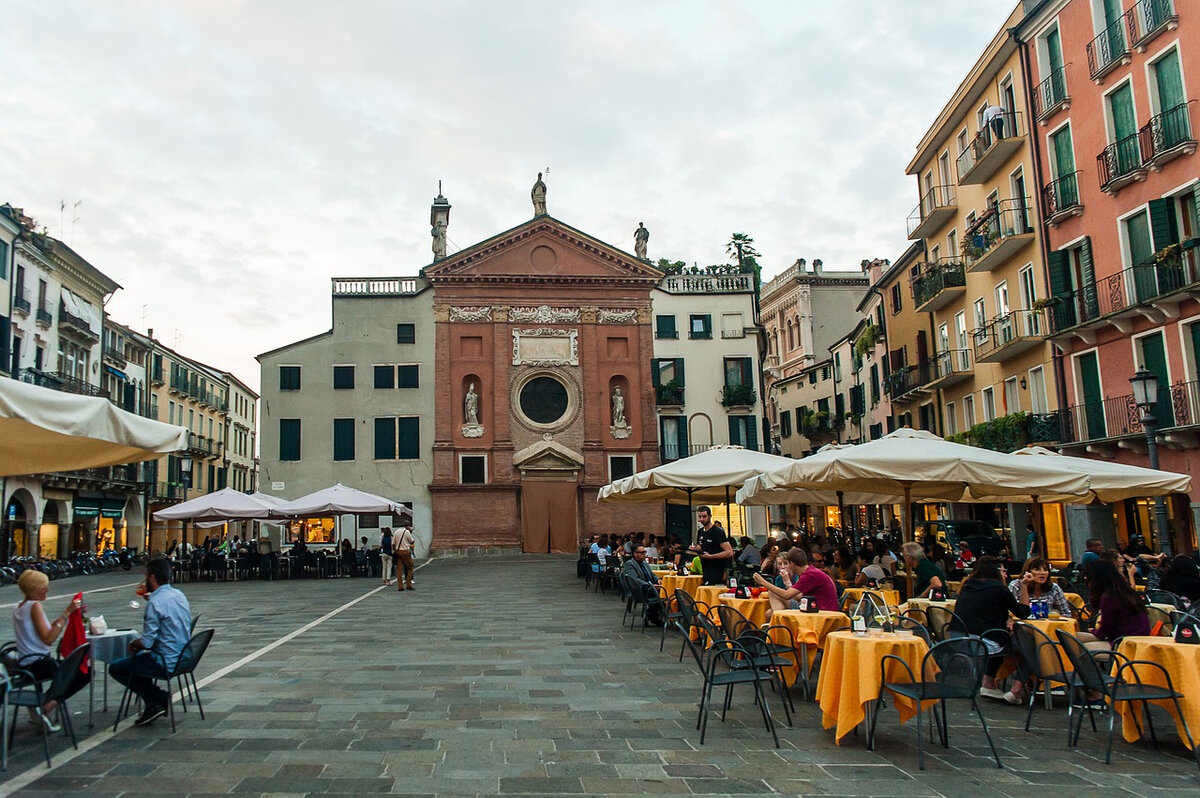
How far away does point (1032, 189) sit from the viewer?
76.8 ft

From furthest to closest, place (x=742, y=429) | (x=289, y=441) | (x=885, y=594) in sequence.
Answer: (x=742, y=429), (x=289, y=441), (x=885, y=594)

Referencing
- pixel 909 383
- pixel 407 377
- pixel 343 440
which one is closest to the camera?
pixel 909 383

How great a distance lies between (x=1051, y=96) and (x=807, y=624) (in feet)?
63.9

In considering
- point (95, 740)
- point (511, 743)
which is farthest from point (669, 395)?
point (95, 740)

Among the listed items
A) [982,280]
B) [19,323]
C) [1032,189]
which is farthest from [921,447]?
[19,323]

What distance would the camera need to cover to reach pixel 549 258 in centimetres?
4303

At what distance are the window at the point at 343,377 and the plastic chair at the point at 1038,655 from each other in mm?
35896

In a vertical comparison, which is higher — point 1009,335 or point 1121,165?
point 1121,165

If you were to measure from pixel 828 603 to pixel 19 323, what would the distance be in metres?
34.6

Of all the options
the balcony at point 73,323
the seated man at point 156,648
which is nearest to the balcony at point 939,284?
the seated man at point 156,648

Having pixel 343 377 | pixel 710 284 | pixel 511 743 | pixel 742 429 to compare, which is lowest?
pixel 511 743

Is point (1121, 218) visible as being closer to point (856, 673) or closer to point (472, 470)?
point (856, 673)

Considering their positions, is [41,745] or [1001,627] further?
[1001,627]

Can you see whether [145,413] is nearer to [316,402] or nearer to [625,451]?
[316,402]
